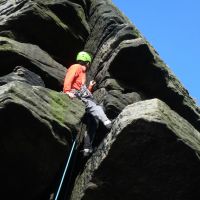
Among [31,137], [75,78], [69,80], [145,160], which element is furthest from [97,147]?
[75,78]

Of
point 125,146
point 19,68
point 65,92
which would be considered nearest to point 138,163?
point 125,146

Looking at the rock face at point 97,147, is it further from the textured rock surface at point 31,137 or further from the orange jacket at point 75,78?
the orange jacket at point 75,78

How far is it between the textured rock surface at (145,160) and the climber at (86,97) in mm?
843

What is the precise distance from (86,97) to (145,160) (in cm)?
365

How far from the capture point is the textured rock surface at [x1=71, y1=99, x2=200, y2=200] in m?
12.6

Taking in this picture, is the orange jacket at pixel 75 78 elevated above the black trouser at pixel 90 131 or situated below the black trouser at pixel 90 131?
above

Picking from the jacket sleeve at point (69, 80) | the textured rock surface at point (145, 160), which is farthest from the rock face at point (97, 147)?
the jacket sleeve at point (69, 80)

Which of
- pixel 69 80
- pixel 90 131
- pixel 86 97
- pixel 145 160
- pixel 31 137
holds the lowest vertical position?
pixel 31 137

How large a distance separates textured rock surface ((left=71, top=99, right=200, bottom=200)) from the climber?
2.77 ft

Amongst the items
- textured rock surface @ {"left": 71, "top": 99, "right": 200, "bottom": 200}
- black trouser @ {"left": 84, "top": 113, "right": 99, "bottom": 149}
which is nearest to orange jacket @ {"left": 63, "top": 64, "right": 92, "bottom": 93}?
black trouser @ {"left": 84, "top": 113, "right": 99, "bottom": 149}

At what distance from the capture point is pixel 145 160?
13.1 m

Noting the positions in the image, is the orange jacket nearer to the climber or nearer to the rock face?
the climber

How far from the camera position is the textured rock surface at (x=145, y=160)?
41.3 feet

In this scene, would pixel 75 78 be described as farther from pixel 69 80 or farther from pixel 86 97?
pixel 86 97
